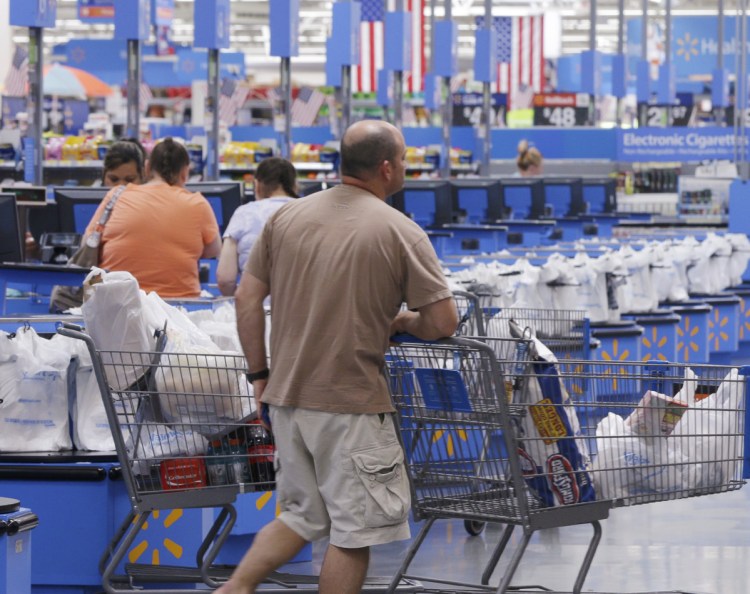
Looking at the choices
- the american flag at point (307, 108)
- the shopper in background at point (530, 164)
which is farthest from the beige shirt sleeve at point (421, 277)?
the american flag at point (307, 108)

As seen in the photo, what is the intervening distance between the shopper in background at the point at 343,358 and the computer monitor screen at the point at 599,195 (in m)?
14.0

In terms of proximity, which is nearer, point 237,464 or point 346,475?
point 346,475

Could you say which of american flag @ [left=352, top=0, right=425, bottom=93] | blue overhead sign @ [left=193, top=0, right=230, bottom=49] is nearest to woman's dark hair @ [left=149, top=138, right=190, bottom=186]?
blue overhead sign @ [left=193, top=0, right=230, bottom=49]

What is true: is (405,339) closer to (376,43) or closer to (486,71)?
(486,71)

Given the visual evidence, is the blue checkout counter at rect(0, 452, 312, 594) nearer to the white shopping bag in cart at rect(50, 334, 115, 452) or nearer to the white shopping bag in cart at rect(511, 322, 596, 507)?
the white shopping bag in cart at rect(50, 334, 115, 452)

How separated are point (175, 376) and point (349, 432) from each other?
83cm

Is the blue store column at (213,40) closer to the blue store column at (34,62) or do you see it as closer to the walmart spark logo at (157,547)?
the blue store column at (34,62)

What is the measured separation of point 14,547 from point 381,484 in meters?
0.91

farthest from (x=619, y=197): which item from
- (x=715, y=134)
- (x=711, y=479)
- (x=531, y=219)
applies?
(x=711, y=479)

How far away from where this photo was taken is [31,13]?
397 inches

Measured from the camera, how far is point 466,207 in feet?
45.4

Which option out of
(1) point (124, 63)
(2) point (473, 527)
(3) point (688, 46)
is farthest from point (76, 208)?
(3) point (688, 46)

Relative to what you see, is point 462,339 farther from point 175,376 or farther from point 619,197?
point 619,197

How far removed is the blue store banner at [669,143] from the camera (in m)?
22.6
